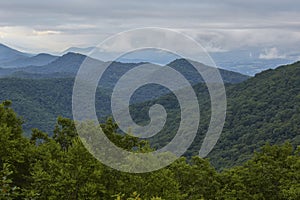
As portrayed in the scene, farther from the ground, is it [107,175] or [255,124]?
[107,175]

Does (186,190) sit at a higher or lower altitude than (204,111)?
higher

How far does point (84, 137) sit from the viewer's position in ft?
65.8

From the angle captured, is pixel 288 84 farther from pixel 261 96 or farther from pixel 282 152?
pixel 282 152

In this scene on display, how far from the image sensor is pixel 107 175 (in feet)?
62.7

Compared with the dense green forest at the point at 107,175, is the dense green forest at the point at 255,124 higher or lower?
lower

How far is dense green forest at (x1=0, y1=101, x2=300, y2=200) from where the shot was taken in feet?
59.2

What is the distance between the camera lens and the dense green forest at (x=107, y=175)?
18.0 metres

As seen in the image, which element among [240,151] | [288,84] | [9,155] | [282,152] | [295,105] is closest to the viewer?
[9,155]

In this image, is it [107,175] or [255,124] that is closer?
[107,175]

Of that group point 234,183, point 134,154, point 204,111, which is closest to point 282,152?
point 234,183

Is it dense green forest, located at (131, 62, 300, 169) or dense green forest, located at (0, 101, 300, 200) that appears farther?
dense green forest, located at (131, 62, 300, 169)

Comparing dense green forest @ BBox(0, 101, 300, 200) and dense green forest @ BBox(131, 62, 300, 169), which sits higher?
dense green forest @ BBox(0, 101, 300, 200)

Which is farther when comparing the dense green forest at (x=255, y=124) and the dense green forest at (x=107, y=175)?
the dense green forest at (x=255, y=124)

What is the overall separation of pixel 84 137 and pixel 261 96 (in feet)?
587
